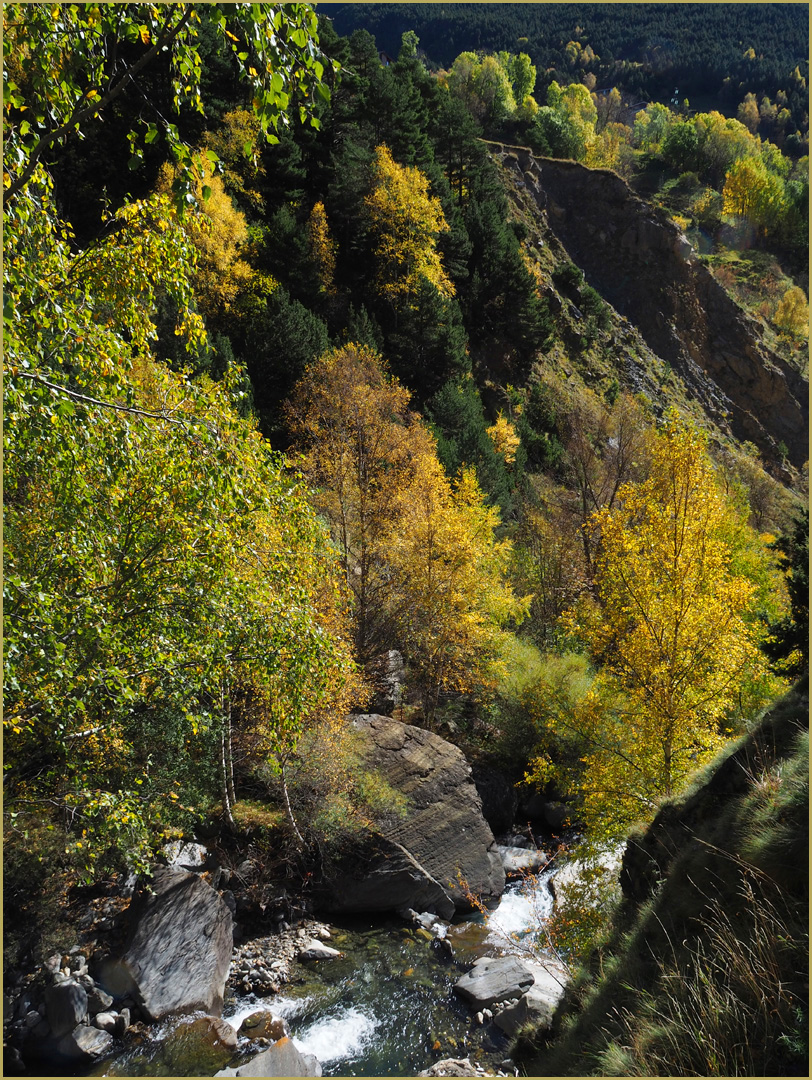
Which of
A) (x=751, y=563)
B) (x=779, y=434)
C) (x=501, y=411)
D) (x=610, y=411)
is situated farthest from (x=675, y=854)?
(x=779, y=434)

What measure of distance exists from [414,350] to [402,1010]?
3338 cm

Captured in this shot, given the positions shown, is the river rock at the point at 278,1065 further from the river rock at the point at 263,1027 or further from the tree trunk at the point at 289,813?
the tree trunk at the point at 289,813

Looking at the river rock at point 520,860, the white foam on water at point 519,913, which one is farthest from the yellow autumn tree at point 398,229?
the white foam on water at point 519,913

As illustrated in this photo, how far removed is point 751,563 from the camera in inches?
1029

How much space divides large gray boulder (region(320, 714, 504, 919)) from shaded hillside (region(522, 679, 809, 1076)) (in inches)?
278

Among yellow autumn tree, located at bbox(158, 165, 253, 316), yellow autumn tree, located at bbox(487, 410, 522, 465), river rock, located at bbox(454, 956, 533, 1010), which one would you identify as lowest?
river rock, located at bbox(454, 956, 533, 1010)

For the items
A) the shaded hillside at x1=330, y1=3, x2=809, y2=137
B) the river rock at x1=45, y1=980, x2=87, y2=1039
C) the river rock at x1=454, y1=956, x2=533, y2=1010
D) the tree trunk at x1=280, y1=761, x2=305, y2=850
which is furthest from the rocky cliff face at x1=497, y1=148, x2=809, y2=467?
the shaded hillside at x1=330, y1=3, x2=809, y2=137

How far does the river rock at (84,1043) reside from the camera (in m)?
9.12

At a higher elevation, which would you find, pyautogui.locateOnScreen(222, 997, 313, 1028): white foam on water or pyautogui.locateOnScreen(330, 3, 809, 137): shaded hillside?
pyautogui.locateOnScreen(330, 3, 809, 137): shaded hillside

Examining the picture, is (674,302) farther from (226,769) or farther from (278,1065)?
(278,1065)

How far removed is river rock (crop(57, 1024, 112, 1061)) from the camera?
9.12 meters

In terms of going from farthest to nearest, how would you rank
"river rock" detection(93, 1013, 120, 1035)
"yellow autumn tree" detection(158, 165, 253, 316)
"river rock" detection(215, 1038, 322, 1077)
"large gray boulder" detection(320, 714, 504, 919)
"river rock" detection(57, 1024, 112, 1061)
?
"yellow autumn tree" detection(158, 165, 253, 316) → "large gray boulder" detection(320, 714, 504, 919) → "river rock" detection(93, 1013, 120, 1035) → "river rock" detection(57, 1024, 112, 1061) → "river rock" detection(215, 1038, 322, 1077)

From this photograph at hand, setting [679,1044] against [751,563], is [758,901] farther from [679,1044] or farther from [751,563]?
[751,563]

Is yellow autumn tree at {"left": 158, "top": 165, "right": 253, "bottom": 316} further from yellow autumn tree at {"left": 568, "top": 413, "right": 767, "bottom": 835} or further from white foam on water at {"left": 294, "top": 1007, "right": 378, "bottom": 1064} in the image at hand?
white foam on water at {"left": 294, "top": 1007, "right": 378, "bottom": 1064}
